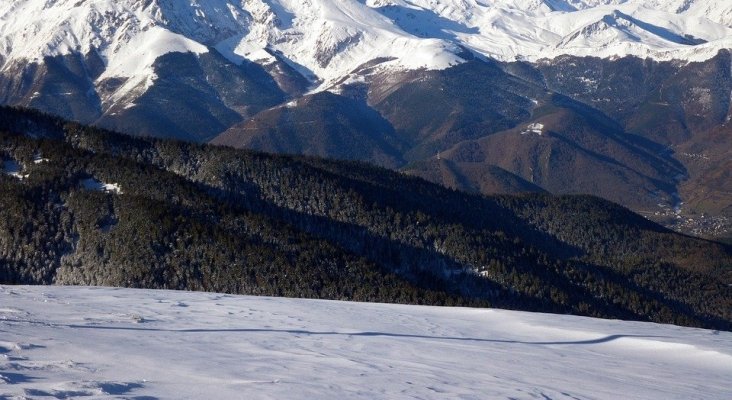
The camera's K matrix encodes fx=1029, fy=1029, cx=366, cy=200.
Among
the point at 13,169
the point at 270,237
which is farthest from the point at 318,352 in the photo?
the point at 13,169

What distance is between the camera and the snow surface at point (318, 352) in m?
21.9

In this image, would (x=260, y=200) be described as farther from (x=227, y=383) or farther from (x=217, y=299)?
(x=227, y=383)

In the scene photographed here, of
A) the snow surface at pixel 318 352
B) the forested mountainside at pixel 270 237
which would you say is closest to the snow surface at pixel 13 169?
the forested mountainside at pixel 270 237

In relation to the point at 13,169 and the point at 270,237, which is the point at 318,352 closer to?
the point at 270,237

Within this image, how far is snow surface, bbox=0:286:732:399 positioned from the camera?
21891mm

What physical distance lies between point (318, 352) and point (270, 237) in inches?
3881

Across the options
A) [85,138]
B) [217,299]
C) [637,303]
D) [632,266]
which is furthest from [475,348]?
[632,266]

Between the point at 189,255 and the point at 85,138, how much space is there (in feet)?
176

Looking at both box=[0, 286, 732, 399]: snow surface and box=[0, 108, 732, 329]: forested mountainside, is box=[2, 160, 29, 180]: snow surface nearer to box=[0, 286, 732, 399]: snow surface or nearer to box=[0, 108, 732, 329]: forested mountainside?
box=[0, 108, 732, 329]: forested mountainside

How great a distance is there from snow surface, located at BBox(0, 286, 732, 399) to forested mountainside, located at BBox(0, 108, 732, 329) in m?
70.8

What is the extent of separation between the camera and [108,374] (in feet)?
70.8

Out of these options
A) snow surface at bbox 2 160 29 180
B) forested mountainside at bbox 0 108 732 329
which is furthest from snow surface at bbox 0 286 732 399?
snow surface at bbox 2 160 29 180

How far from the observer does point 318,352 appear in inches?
1072

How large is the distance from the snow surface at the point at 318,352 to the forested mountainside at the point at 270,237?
7082cm
